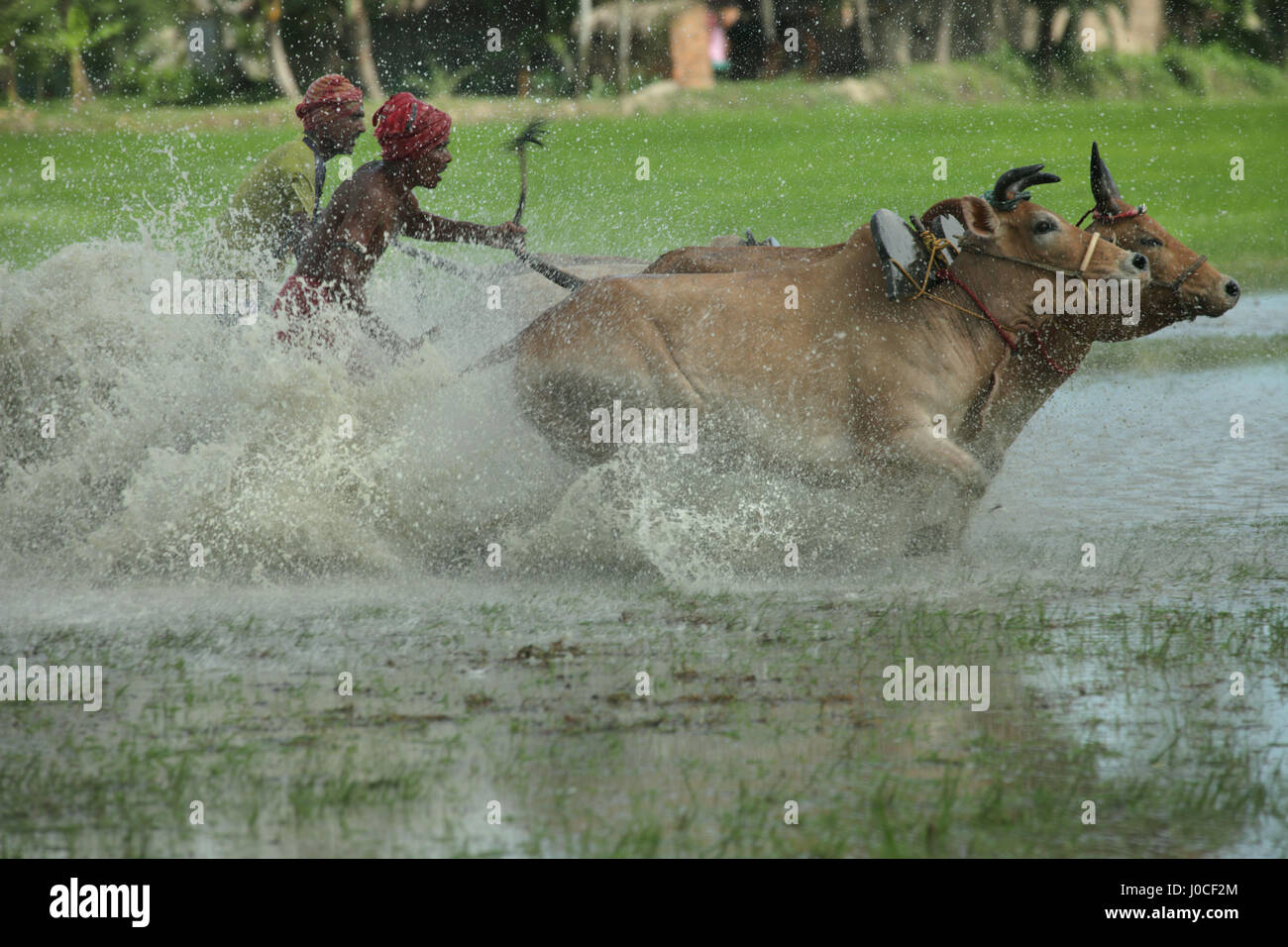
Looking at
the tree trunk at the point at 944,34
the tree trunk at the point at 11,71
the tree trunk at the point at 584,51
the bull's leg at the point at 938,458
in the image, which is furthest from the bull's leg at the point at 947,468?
the tree trunk at the point at 11,71

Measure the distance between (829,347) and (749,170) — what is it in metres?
16.6

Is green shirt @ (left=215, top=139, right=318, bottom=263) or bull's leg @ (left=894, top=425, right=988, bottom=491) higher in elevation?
green shirt @ (left=215, top=139, right=318, bottom=263)

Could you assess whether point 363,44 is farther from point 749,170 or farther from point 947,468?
point 947,468

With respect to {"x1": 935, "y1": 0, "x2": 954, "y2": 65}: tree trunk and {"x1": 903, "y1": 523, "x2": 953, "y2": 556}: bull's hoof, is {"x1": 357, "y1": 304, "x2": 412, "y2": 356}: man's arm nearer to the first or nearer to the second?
{"x1": 903, "y1": 523, "x2": 953, "y2": 556}: bull's hoof

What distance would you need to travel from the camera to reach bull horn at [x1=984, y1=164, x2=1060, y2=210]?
6.86 m

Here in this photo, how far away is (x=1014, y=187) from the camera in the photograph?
6945mm

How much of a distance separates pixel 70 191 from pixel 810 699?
18522mm

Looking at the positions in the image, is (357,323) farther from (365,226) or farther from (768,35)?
(768,35)

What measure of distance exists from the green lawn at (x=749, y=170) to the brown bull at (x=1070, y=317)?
10132mm

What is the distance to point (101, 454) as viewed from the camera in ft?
25.2

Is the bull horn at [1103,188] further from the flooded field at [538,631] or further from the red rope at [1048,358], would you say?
the flooded field at [538,631]

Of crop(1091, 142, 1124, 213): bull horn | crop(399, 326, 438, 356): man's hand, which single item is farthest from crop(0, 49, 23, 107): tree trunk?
crop(1091, 142, 1124, 213): bull horn

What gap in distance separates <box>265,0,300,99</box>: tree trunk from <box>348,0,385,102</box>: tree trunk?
1.26 metres

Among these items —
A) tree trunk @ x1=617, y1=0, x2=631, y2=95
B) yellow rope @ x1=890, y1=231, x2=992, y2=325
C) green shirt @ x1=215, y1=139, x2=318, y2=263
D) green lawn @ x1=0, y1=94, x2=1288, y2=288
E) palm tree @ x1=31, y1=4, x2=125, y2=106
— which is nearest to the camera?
yellow rope @ x1=890, y1=231, x2=992, y2=325
